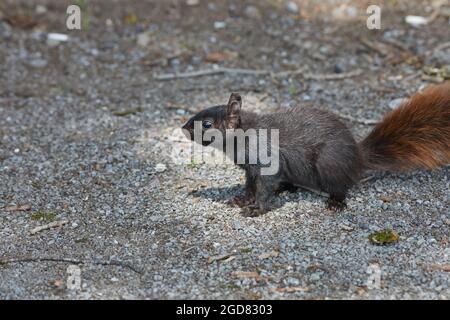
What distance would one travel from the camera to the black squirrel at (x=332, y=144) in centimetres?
410

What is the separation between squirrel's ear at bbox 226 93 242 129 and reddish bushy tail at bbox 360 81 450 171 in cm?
82

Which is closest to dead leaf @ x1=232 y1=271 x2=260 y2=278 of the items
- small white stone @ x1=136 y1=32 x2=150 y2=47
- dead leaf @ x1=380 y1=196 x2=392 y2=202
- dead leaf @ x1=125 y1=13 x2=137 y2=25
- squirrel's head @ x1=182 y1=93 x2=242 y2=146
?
squirrel's head @ x1=182 y1=93 x2=242 y2=146

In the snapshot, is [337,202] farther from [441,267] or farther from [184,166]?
[184,166]

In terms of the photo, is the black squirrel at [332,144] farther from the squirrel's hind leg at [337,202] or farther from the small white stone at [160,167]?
the small white stone at [160,167]

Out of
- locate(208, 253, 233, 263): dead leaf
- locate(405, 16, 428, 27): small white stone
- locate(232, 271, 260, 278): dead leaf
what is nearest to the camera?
locate(232, 271, 260, 278): dead leaf

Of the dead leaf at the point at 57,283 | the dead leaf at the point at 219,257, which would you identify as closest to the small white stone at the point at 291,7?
the dead leaf at the point at 219,257

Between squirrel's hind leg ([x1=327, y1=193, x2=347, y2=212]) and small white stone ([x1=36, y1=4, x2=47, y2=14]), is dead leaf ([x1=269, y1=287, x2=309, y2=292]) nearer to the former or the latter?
squirrel's hind leg ([x1=327, y1=193, x2=347, y2=212])

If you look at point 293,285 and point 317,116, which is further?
point 317,116

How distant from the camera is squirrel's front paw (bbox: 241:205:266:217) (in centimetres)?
410

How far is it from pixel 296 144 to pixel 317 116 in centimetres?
24

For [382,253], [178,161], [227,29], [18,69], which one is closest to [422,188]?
[382,253]

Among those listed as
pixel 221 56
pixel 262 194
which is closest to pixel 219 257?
pixel 262 194
